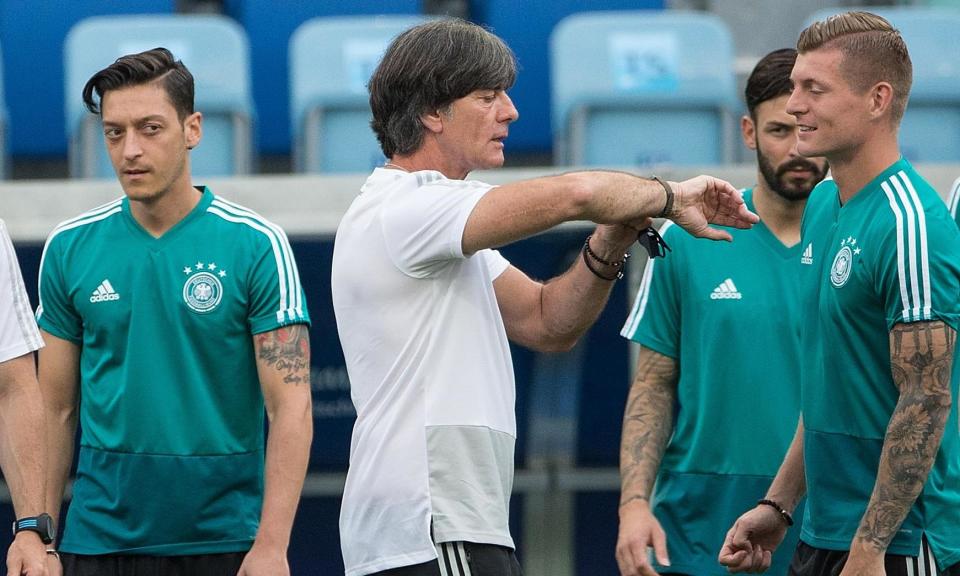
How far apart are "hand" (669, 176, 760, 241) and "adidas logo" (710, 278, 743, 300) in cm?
91

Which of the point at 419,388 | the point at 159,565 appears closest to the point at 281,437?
the point at 159,565

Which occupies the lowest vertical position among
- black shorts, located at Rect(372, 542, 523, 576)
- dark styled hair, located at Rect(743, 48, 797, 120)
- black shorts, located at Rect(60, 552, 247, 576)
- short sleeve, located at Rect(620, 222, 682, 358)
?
black shorts, located at Rect(60, 552, 247, 576)

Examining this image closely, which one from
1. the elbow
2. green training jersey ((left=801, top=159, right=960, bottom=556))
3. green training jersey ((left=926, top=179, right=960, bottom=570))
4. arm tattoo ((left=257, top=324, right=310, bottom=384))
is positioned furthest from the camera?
arm tattoo ((left=257, top=324, right=310, bottom=384))

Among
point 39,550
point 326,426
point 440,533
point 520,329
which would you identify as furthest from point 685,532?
point 326,426

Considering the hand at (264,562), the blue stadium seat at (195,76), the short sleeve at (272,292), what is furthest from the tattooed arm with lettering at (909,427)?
the blue stadium seat at (195,76)

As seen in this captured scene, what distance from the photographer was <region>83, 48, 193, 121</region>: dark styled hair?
377 cm

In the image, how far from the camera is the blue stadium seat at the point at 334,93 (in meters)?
5.73

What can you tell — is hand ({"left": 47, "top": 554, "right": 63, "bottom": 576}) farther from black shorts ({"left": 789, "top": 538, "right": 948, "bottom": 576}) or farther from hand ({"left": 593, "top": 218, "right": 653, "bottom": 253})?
black shorts ({"left": 789, "top": 538, "right": 948, "bottom": 576})

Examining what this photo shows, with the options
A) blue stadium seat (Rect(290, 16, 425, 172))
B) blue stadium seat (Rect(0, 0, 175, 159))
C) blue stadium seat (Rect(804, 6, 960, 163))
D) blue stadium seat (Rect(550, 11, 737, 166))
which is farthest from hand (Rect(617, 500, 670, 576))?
blue stadium seat (Rect(0, 0, 175, 159))

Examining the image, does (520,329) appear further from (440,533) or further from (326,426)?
(326,426)

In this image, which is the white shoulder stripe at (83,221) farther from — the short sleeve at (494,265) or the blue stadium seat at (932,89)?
the blue stadium seat at (932,89)

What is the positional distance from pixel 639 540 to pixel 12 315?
60.6 inches

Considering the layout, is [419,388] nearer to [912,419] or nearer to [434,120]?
[434,120]

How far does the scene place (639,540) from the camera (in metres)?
3.56
